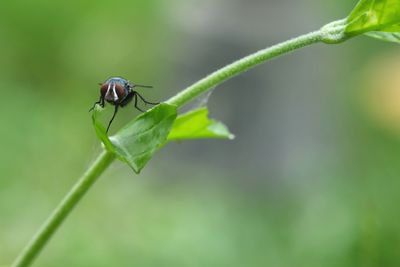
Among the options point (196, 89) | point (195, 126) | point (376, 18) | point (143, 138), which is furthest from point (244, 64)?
point (195, 126)

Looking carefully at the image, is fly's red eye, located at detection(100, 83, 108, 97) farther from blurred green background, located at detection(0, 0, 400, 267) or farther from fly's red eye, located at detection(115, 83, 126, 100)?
blurred green background, located at detection(0, 0, 400, 267)

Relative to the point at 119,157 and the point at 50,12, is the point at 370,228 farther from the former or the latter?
the point at 50,12

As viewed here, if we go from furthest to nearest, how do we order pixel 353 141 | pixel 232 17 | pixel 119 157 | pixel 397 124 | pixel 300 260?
pixel 232 17 → pixel 353 141 → pixel 397 124 → pixel 300 260 → pixel 119 157

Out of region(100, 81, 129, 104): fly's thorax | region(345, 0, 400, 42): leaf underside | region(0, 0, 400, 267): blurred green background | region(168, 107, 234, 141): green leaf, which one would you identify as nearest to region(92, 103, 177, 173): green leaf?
region(100, 81, 129, 104): fly's thorax

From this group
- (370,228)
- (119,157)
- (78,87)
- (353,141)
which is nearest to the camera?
(119,157)

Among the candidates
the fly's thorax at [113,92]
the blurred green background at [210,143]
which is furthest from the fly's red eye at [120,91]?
the blurred green background at [210,143]

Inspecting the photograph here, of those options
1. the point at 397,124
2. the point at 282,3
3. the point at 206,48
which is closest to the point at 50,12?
the point at 206,48
